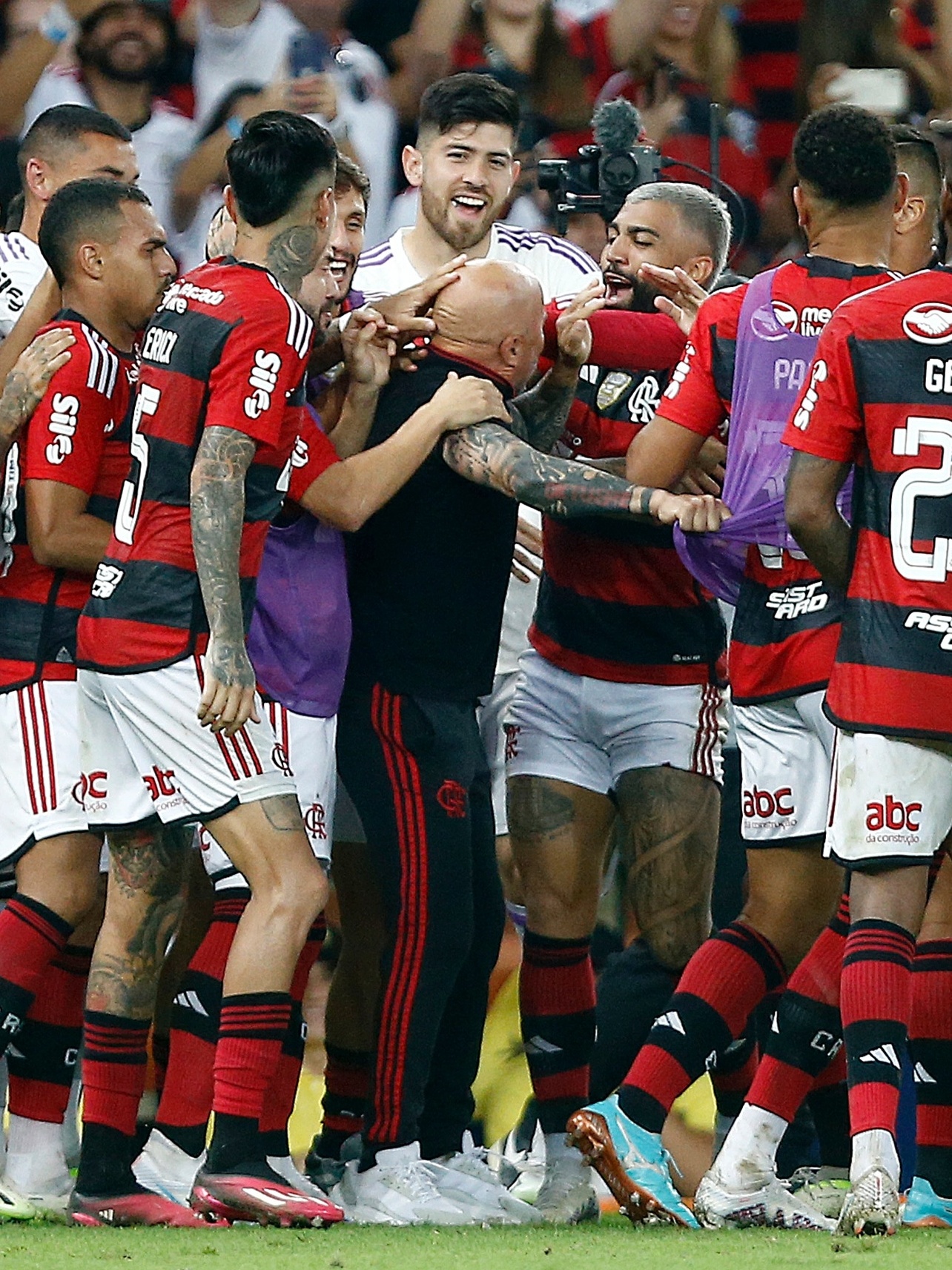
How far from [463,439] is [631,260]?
103cm

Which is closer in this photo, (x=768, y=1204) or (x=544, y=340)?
(x=768, y=1204)

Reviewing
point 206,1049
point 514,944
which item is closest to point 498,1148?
point 514,944

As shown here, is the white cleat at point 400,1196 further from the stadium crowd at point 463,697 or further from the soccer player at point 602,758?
the soccer player at point 602,758

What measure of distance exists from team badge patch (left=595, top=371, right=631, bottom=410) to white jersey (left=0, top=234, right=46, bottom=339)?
4.79 ft

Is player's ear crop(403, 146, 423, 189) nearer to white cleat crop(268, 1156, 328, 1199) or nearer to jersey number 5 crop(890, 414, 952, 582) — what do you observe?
jersey number 5 crop(890, 414, 952, 582)

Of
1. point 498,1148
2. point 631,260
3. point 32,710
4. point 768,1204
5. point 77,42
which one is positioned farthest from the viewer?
point 77,42

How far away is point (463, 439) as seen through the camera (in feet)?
15.0

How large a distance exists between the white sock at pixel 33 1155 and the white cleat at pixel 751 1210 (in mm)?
1374

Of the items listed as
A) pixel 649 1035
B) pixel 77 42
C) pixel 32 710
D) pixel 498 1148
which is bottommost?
pixel 498 1148

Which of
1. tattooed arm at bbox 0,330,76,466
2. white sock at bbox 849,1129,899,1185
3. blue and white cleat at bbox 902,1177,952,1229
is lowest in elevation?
blue and white cleat at bbox 902,1177,952,1229

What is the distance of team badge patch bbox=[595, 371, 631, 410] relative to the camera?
515 cm

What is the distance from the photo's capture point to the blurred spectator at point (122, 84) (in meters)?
7.71

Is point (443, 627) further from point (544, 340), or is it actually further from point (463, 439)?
point (544, 340)

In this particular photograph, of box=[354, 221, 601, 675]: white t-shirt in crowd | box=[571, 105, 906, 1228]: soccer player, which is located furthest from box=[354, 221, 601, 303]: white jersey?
box=[571, 105, 906, 1228]: soccer player
